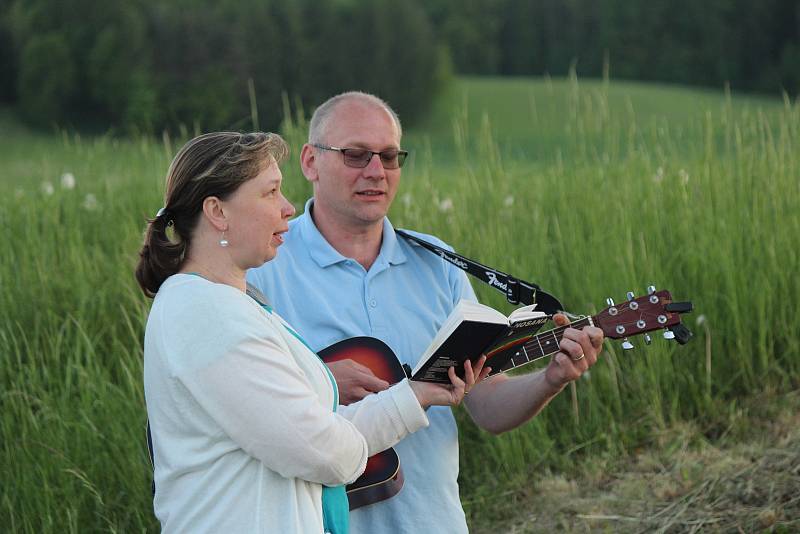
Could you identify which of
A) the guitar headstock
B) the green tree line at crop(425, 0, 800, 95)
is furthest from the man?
the green tree line at crop(425, 0, 800, 95)

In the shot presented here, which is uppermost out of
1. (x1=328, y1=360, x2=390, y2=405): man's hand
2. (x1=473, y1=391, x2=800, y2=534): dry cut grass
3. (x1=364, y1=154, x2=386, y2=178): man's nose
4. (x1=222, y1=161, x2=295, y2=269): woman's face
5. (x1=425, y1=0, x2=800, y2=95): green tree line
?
(x1=222, y1=161, x2=295, y2=269): woman's face

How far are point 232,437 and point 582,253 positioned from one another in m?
3.79

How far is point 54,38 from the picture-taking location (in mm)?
57375

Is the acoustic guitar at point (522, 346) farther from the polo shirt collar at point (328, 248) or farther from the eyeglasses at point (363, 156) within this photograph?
the eyeglasses at point (363, 156)

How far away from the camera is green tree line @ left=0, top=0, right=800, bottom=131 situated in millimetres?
57812

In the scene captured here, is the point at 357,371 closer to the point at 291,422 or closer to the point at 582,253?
the point at 291,422

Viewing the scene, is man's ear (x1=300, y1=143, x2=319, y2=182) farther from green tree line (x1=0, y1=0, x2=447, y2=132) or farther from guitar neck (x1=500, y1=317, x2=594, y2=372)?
green tree line (x1=0, y1=0, x2=447, y2=132)

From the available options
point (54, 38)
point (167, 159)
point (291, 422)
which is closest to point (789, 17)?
point (54, 38)

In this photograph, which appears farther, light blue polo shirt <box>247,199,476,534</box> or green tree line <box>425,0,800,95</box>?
green tree line <box>425,0,800,95</box>

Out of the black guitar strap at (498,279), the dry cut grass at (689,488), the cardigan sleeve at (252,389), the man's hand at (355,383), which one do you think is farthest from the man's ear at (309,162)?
the dry cut grass at (689,488)

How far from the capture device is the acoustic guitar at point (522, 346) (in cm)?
297

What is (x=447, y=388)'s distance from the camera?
8.52 feet

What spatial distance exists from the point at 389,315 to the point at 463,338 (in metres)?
0.81

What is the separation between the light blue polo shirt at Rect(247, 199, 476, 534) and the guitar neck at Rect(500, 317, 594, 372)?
0.37m
